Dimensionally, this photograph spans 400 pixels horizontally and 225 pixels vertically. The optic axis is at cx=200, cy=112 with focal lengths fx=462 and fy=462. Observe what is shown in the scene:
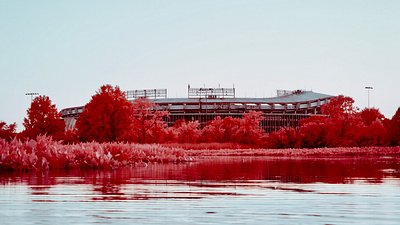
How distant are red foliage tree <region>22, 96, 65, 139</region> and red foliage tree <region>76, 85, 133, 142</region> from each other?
33.9 feet

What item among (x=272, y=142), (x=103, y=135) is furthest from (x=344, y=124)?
(x=103, y=135)

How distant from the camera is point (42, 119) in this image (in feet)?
137

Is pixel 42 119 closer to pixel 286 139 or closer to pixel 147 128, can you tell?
pixel 147 128

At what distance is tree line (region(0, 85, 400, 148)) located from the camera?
1241 inches

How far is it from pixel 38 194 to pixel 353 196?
3.22m

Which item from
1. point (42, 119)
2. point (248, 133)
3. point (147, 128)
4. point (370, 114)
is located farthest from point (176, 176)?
point (370, 114)

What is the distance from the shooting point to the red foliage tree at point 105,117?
31.2 meters

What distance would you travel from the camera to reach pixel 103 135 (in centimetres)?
3102

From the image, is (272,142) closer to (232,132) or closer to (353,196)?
(232,132)

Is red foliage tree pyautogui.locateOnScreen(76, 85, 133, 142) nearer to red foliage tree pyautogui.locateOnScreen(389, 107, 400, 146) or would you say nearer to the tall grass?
the tall grass

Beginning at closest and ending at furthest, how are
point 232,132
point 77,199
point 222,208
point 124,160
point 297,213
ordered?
1. point 297,213
2. point 222,208
3. point 77,199
4. point 124,160
5. point 232,132

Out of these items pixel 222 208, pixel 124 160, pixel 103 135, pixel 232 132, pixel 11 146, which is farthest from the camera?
pixel 232 132

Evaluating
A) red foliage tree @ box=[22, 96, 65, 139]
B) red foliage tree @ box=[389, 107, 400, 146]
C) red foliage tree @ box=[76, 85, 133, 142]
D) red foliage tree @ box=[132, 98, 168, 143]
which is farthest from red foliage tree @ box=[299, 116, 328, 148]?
red foliage tree @ box=[22, 96, 65, 139]

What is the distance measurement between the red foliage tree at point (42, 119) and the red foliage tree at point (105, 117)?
1033 centimetres
